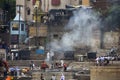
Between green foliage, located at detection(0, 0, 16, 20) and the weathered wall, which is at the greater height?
the weathered wall

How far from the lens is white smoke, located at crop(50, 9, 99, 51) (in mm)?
61969

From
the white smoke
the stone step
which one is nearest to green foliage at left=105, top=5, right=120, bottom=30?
the white smoke

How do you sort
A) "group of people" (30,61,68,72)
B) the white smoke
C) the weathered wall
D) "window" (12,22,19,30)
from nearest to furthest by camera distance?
the weathered wall → "group of people" (30,61,68,72) → the white smoke → "window" (12,22,19,30)

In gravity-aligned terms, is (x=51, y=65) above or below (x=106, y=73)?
below

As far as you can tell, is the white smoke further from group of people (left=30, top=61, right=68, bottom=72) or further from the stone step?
the stone step

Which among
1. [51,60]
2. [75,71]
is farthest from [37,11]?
[75,71]

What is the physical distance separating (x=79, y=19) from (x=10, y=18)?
18513 millimetres

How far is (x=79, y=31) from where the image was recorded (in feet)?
213

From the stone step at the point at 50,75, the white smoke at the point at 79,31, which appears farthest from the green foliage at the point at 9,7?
the stone step at the point at 50,75

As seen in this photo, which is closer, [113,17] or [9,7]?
[113,17]

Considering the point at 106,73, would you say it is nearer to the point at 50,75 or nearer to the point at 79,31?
the point at 50,75

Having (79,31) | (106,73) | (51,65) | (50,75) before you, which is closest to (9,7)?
(79,31)

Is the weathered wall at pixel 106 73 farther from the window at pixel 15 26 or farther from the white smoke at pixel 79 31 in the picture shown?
the window at pixel 15 26

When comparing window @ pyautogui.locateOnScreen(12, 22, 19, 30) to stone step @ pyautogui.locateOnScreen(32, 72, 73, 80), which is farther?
window @ pyautogui.locateOnScreen(12, 22, 19, 30)
